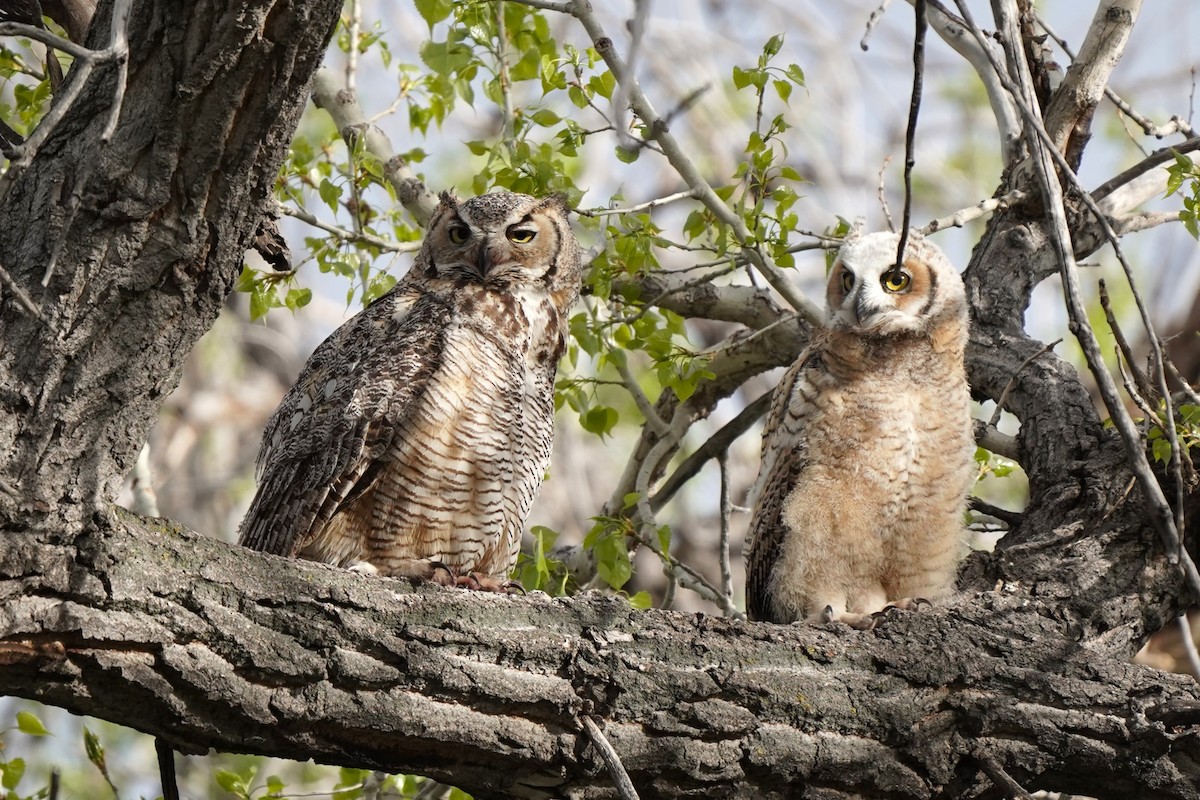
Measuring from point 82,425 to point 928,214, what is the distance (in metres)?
11.5

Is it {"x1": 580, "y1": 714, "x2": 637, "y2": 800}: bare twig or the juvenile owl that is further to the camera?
the juvenile owl

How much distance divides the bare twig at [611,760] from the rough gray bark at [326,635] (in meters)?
0.04

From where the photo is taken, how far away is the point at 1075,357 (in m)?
9.45

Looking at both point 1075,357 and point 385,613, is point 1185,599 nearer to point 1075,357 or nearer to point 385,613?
point 385,613

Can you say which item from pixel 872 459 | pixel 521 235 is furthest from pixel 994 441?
pixel 521 235

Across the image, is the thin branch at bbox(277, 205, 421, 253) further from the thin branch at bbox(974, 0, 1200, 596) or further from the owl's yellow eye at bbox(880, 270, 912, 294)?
the thin branch at bbox(974, 0, 1200, 596)

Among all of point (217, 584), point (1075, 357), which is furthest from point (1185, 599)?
point (1075, 357)

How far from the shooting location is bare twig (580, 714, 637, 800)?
7.98 ft

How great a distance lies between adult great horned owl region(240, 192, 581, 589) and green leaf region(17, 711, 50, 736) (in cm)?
92

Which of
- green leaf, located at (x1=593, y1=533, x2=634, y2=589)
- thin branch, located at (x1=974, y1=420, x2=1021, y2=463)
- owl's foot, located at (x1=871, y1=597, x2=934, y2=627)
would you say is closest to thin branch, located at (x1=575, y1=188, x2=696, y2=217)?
green leaf, located at (x1=593, y1=533, x2=634, y2=589)

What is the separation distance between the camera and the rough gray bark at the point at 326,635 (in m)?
2.25

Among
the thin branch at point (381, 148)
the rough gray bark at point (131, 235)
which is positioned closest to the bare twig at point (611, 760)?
the rough gray bark at point (131, 235)

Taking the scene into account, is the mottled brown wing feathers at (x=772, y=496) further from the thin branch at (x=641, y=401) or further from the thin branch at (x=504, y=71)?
the thin branch at (x=504, y=71)

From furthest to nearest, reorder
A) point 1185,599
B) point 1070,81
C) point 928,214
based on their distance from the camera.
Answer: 1. point 928,214
2. point 1070,81
3. point 1185,599
